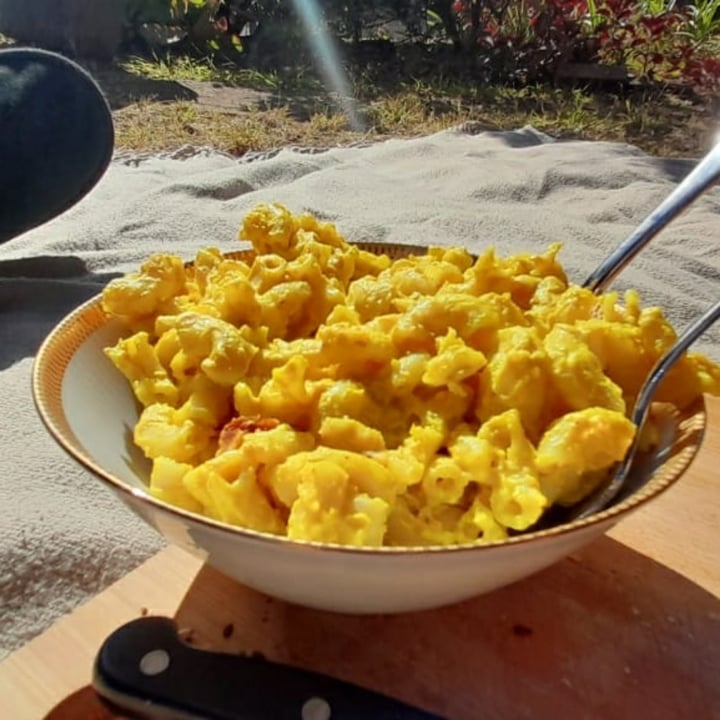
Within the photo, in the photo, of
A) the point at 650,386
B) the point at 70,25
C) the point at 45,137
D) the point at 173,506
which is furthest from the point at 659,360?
the point at 70,25

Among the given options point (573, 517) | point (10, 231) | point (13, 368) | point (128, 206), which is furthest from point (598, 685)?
point (128, 206)

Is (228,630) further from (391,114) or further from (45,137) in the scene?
(391,114)

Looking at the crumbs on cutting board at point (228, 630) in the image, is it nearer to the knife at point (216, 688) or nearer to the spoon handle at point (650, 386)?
the knife at point (216, 688)

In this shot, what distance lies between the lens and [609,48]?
376 cm

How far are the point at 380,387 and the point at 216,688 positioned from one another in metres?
0.18

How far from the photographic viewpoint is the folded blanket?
0.81 metres

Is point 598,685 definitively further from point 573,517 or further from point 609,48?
point 609,48

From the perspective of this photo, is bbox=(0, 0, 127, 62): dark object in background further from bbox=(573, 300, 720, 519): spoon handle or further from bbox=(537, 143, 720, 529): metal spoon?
bbox=(573, 300, 720, 519): spoon handle

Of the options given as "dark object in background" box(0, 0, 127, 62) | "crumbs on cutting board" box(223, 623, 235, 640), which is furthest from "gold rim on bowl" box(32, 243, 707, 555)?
"dark object in background" box(0, 0, 127, 62)

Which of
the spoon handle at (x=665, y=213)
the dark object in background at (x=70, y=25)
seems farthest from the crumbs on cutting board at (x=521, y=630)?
the dark object in background at (x=70, y=25)

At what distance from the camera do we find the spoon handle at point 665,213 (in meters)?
0.63

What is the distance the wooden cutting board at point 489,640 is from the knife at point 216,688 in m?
0.05

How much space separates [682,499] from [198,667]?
357mm

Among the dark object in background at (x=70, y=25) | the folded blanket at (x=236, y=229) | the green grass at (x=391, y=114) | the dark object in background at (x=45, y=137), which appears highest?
the dark object in background at (x=45, y=137)
